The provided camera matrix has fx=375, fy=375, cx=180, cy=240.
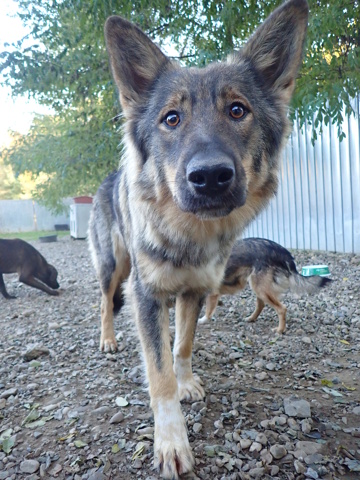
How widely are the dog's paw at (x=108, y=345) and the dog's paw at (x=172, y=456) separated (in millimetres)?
1730

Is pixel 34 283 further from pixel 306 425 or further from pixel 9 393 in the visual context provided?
pixel 306 425

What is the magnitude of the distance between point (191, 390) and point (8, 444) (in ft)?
3.97

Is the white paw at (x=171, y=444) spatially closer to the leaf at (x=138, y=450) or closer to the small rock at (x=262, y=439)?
the leaf at (x=138, y=450)

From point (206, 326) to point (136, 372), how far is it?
148 cm

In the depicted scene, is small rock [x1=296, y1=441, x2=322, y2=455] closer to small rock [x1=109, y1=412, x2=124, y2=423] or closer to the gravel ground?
the gravel ground

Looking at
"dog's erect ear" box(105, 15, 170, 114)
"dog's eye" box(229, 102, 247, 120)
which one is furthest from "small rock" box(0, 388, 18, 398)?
"dog's eye" box(229, 102, 247, 120)

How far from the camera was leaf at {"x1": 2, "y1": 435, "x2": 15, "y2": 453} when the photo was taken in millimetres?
2188

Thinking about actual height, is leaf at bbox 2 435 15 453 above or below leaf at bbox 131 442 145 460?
below

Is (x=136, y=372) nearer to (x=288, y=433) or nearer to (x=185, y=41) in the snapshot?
(x=288, y=433)

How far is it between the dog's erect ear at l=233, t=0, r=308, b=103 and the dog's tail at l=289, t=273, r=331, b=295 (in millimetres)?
2520

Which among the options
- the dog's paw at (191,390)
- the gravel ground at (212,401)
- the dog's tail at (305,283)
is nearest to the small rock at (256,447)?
the gravel ground at (212,401)

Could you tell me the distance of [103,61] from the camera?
6.98 meters

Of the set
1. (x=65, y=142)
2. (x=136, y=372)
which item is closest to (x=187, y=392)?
(x=136, y=372)

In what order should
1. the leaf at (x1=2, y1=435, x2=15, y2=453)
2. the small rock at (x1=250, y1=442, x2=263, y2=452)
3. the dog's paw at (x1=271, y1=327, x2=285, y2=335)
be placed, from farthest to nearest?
the dog's paw at (x1=271, y1=327, x2=285, y2=335) < the leaf at (x1=2, y1=435, x2=15, y2=453) < the small rock at (x1=250, y1=442, x2=263, y2=452)
